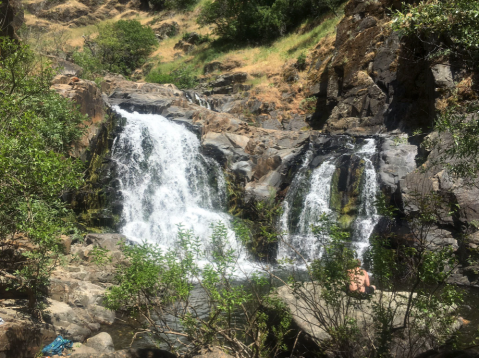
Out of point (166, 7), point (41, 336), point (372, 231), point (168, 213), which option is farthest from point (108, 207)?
point (166, 7)

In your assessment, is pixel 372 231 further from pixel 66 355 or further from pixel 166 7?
pixel 166 7

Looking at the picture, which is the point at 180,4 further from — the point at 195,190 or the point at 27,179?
the point at 27,179

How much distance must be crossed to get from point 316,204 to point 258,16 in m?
26.5

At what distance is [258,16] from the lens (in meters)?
35.8

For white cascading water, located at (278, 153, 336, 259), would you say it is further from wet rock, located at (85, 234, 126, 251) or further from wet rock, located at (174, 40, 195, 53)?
wet rock, located at (174, 40, 195, 53)

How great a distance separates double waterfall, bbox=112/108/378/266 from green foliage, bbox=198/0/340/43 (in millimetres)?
21227

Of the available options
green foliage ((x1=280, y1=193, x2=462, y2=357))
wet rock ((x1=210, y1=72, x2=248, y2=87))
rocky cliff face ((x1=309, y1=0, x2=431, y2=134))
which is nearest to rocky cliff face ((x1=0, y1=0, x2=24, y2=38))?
green foliage ((x1=280, y1=193, x2=462, y2=357))

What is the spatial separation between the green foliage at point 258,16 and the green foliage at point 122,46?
7135mm

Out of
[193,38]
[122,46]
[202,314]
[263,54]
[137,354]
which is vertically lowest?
[202,314]

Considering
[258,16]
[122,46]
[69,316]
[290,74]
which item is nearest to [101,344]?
[69,316]

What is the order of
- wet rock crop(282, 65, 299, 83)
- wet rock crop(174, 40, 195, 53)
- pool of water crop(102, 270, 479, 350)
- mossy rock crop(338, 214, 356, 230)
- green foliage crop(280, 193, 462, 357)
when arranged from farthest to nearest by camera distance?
wet rock crop(174, 40, 195, 53), wet rock crop(282, 65, 299, 83), mossy rock crop(338, 214, 356, 230), pool of water crop(102, 270, 479, 350), green foliage crop(280, 193, 462, 357)

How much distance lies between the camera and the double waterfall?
50.1 ft

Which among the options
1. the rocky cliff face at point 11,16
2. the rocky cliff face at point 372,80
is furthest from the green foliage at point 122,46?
the rocky cliff face at point 372,80

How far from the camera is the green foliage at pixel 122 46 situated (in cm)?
3653
